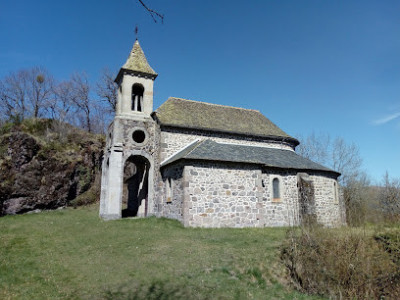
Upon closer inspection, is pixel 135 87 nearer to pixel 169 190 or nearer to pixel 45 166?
pixel 169 190

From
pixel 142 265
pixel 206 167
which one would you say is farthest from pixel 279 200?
pixel 142 265

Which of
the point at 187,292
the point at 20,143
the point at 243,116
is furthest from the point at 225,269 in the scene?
the point at 20,143

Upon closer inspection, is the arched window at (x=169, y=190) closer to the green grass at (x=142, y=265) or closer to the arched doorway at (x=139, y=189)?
the arched doorway at (x=139, y=189)

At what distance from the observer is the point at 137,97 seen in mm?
19359

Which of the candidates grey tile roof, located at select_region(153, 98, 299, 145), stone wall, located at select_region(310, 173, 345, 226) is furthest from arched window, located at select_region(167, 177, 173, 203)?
stone wall, located at select_region(310, 173, 345, 226)

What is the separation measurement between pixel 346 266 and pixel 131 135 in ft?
46.2

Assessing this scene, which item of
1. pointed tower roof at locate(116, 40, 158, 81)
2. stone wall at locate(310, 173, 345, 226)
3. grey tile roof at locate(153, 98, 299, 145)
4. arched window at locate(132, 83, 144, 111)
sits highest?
pointed tower roof at locate(116, 40, 158, 81)

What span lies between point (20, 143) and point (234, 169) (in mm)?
16022

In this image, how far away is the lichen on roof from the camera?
1902 centimetres

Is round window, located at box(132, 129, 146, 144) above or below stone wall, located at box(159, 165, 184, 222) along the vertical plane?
above

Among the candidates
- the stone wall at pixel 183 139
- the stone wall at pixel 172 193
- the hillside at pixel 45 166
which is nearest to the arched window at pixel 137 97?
the stone wall at pixel 183 139

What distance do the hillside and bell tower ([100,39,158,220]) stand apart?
5.12m

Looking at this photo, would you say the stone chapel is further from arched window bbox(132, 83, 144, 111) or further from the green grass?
the green grass

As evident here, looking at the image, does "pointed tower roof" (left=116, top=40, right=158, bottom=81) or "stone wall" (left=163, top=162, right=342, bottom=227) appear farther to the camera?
"pointed tower roof" (left=116, top=40, right=158, bottom=81)
